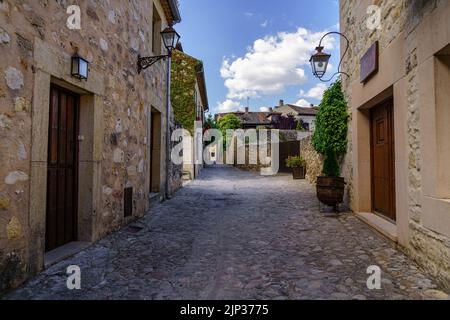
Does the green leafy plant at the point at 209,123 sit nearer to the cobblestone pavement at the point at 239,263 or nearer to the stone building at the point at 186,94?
the stone building at the point at 186,94

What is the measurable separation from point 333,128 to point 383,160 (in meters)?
1.65

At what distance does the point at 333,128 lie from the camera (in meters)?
6.25

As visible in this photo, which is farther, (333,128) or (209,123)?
(209,123)

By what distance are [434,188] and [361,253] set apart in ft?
3.71

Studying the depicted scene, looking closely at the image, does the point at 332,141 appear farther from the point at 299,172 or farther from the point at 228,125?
the point at 228,125

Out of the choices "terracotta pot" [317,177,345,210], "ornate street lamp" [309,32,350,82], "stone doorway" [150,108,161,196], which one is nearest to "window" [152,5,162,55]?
"stone doorway" [150,108,161,196]

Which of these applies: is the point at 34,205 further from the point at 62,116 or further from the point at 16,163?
the point at 62,116

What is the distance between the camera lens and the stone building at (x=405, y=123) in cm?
273

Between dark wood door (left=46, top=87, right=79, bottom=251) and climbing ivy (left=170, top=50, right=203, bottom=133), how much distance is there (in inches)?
374

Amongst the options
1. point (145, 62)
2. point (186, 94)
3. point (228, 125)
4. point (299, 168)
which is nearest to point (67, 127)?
point (145, 62)

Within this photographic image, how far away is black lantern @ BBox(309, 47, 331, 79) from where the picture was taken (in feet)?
18.7

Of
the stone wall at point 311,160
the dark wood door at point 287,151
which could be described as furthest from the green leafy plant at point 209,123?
the stone wall at point 311,160
